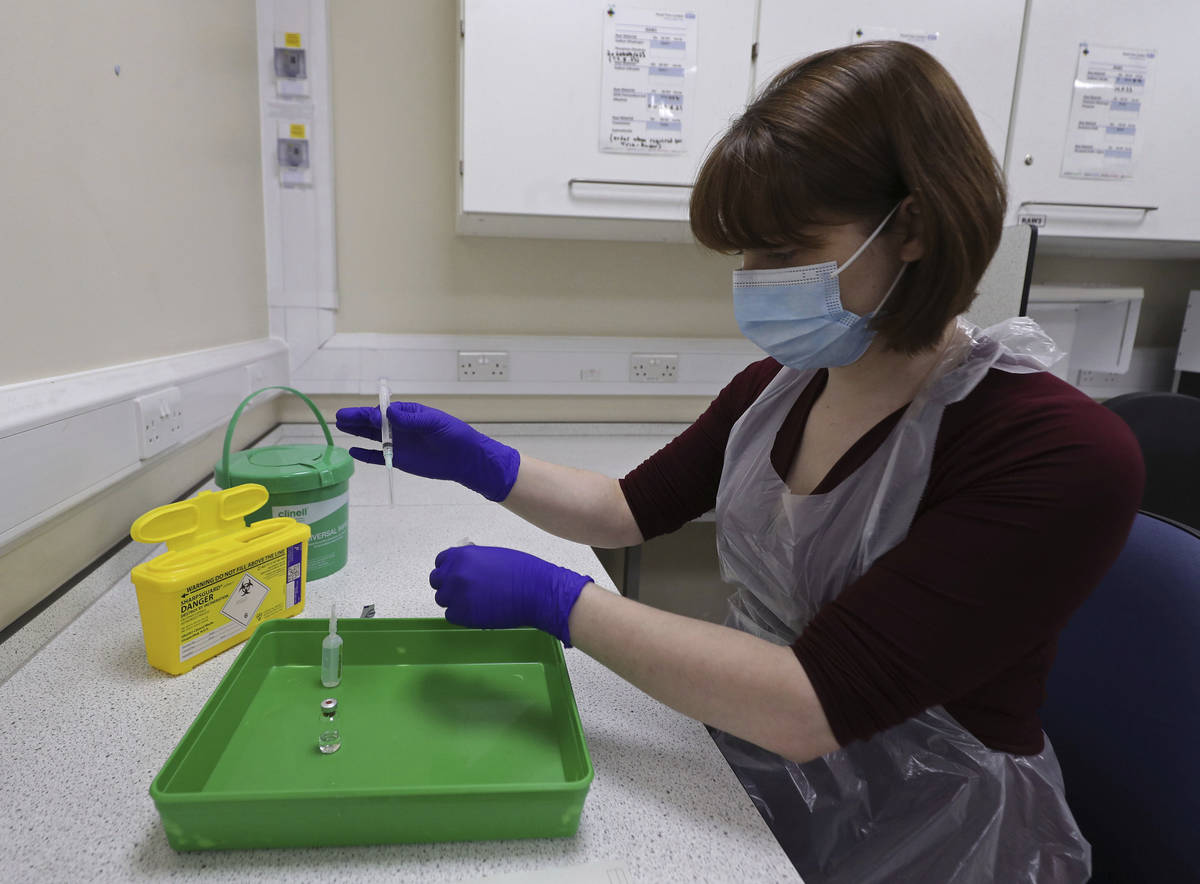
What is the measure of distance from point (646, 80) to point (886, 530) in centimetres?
118

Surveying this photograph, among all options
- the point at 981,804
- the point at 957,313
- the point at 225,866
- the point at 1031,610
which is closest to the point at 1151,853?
the point at 981,804

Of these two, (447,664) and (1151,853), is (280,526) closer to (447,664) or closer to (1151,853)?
(447,664)

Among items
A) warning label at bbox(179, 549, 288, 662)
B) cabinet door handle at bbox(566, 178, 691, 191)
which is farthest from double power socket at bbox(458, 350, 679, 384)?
warning label at bbox(179, 549, 288, 662)

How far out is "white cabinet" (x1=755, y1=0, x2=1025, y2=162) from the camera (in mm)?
1484

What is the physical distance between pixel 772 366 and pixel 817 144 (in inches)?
15.2

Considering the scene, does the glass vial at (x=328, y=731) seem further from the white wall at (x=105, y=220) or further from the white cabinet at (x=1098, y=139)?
the white cabinet at (x=1098, y=139)

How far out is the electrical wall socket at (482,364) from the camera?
181cm

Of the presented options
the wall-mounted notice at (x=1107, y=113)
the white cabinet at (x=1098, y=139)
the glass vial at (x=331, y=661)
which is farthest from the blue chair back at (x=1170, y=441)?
the glass vial at (x=331, y=661)

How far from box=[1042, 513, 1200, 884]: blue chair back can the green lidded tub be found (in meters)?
0.95

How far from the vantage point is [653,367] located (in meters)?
1.91

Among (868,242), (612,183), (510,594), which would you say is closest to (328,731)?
(510,594)

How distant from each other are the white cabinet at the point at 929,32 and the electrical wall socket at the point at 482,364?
91 centimetres

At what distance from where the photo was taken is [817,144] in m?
0.64

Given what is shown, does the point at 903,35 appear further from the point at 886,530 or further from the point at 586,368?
the point at 886,530
